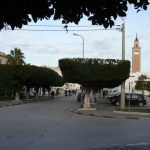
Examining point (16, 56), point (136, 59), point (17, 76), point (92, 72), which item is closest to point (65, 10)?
point (92, 72)

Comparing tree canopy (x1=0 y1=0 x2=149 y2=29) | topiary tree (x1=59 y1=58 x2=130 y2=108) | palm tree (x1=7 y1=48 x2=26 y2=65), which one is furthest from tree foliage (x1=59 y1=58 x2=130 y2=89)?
palm tree (x1=7 y1=48 x2=26 y2=65)

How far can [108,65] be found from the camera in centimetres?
4919

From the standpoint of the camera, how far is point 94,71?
48125 millimetres

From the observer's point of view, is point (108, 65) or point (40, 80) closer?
point (108, 65)

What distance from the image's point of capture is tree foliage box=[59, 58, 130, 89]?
157 feet

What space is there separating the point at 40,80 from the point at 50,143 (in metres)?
67.4

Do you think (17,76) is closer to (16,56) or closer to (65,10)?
(16,56)

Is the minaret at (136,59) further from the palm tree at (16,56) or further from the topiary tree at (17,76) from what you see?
the topiary tree at (17,76)

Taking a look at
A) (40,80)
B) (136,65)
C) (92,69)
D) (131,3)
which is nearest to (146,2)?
(131,3)

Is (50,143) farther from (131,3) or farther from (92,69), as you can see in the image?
(92,69)

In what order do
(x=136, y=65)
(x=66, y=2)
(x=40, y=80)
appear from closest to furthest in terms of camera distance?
(x=66, y=2), (x=40, y=80), (x=136, y=65)

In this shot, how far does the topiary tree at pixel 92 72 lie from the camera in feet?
157

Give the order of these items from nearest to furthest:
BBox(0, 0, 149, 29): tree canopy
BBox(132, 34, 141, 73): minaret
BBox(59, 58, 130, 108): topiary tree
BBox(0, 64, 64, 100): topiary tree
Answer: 1. BBox(0, 0, 149, 29): tree canopy
2. BBox(59, 58, 130, 108): topiary tree
3. BBox(0, 64, 64, 100): topiary tree
4. BBox(132, 34, 141, 73): minaret

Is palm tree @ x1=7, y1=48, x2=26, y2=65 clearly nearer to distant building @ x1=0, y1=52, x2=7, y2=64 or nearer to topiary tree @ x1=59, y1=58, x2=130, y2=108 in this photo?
distant building @ x1=0, y1=52, x2=7, y2=64
